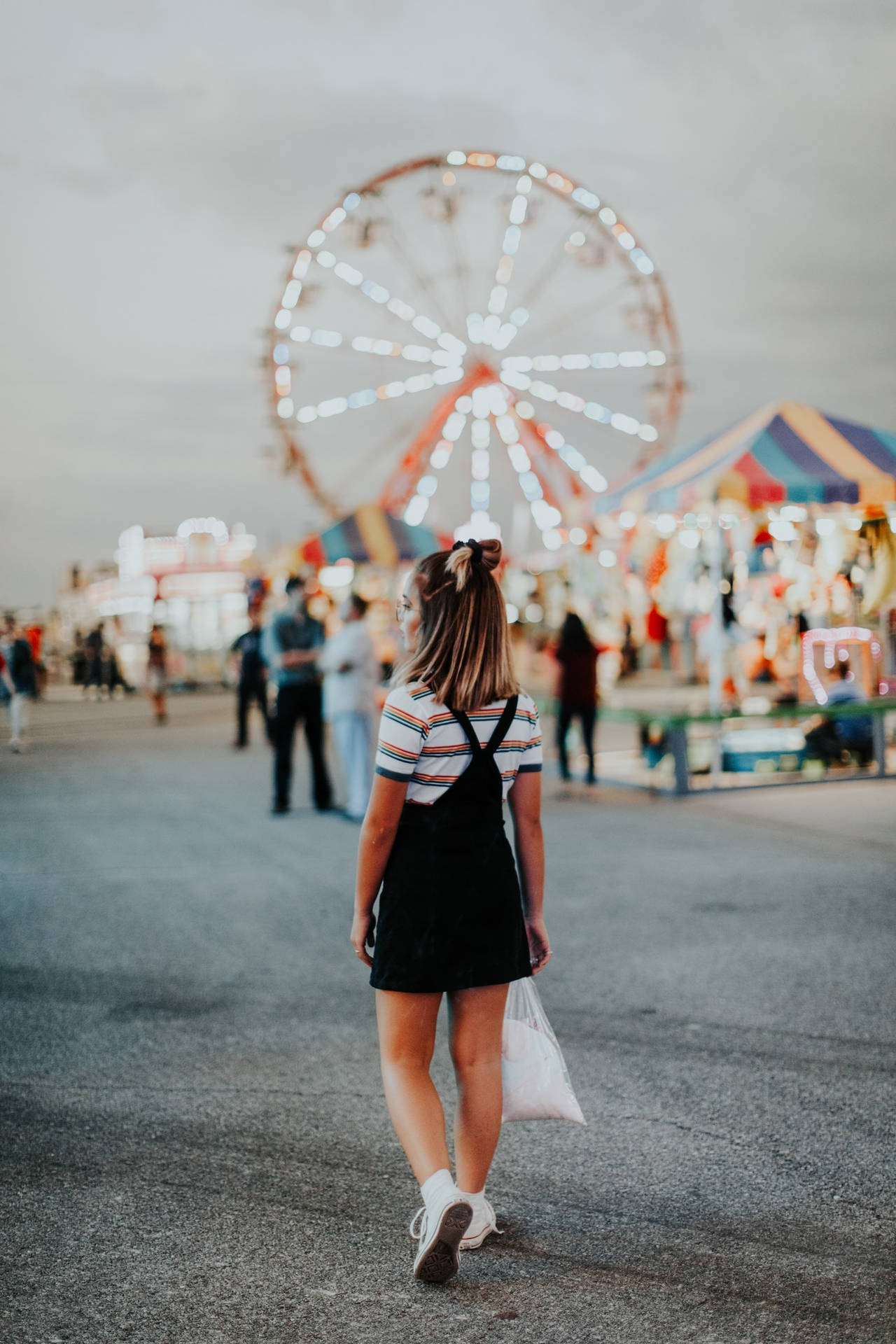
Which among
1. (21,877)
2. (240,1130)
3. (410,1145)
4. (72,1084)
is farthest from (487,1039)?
(21,877)

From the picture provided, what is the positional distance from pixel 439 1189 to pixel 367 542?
15868mm

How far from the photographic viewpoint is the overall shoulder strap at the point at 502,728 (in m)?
2.91

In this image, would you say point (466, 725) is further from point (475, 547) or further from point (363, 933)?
point (363, 933)

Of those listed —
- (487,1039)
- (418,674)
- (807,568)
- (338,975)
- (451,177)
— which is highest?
(451,177)

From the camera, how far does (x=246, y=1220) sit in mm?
3156

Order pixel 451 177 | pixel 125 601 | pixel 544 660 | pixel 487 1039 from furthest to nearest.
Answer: pixel 125 601, pixel 544 660, pixel 451 177, pixel 487 1039

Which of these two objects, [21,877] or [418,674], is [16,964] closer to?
[21,877]

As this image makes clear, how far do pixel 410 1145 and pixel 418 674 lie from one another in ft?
3.54

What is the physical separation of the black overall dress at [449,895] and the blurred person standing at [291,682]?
7483mm

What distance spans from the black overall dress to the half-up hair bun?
0.31m

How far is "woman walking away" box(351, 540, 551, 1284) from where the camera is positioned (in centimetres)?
286

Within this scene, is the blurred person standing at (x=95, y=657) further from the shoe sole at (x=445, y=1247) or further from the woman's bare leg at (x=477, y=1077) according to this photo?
the shoe sole at (x=445, y=1247)

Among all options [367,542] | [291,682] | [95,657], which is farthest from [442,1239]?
[95,657]

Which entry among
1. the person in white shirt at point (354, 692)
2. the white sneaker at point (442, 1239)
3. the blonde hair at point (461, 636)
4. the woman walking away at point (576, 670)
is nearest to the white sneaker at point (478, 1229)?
the white sneaker at point (442, 1239)
